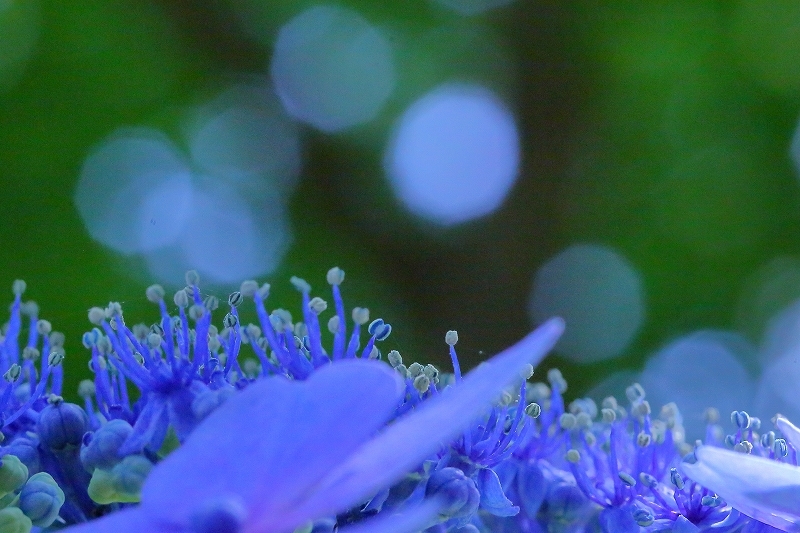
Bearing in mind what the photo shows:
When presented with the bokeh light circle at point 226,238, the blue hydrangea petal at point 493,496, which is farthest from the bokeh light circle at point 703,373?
the blue hydrangea petal at point 493,496

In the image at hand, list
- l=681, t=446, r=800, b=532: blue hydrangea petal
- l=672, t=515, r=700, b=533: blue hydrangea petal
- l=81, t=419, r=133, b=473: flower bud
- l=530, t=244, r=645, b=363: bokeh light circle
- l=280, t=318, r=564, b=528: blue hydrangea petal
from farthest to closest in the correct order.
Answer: l=530, t=244, r=645, b=363: bokeh light circle, l=672, t=515, r=700, b=533: blue hydrangea petal, l=81, t=419, r=133, b=473: flower bud, l=681, t=446, r=800, b=532: blue hydrangea petal, l=280, t=318, r=564, b=528: blue hydrangea petal

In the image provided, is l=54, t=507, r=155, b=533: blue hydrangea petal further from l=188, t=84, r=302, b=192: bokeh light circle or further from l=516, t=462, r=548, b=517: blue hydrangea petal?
l=188, t=84, r=302, b=192: bokeh light circle

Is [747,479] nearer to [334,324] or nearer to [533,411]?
[533,411]

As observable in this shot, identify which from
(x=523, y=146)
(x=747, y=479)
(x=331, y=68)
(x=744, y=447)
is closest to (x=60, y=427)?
(x=747, y=479)

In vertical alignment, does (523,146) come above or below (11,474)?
below

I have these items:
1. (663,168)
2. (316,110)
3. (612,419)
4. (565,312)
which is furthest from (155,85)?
(612,419)

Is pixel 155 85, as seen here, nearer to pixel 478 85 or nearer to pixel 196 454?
pixel 478 85

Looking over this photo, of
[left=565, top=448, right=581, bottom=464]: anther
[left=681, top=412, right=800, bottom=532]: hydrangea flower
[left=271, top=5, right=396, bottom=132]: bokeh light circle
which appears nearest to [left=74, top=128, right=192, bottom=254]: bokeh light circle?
[left=271, top=5, right=396, bottom=132]: bokeh light circle
